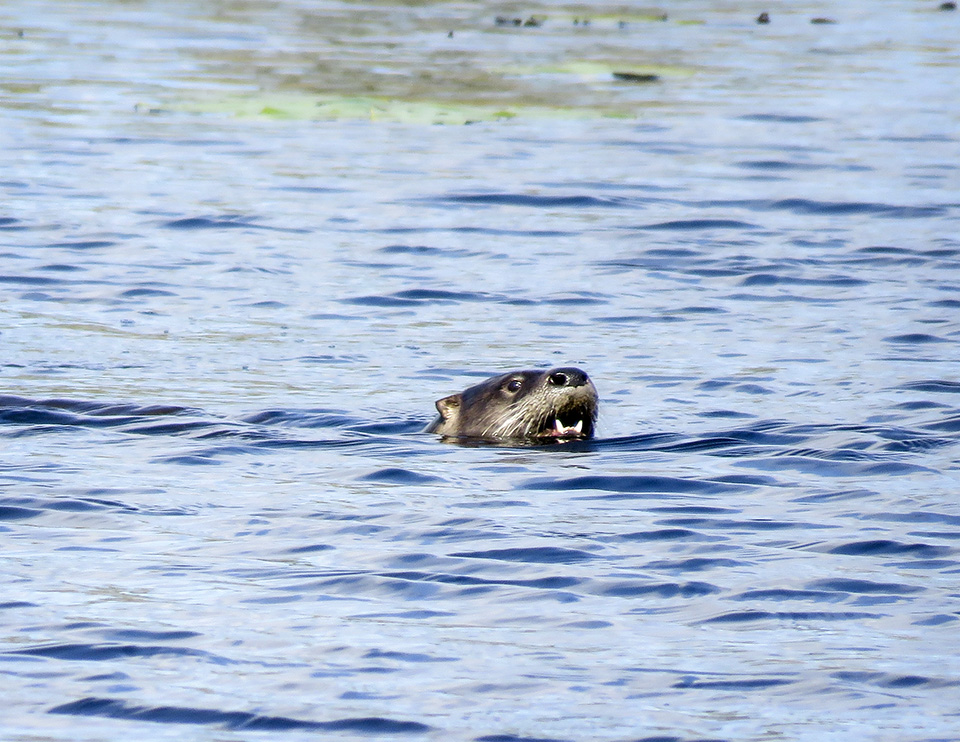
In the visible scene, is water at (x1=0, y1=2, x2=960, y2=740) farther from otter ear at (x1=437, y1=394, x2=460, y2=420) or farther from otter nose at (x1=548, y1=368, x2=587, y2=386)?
otter nose at (x1=548, y1=368, x2=587, y2=386)

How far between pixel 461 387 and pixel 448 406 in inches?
39.9

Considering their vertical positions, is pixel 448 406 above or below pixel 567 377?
below

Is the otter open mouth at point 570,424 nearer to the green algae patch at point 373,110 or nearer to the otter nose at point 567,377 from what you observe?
the otter nose at point 567,377

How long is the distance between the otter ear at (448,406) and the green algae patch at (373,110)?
9.69 meters

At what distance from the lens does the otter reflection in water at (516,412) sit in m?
9.00

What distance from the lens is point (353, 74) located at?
2120cm

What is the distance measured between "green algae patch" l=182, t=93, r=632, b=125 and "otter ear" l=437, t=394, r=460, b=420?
9690 mm

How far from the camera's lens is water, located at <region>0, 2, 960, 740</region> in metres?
5.66

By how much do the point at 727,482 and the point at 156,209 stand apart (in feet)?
26.5

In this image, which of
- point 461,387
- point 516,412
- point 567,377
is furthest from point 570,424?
point 461,387

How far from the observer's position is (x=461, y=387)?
10211mm

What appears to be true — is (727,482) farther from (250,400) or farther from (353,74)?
(353,74)

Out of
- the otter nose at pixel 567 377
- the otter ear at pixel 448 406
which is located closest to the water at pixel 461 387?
the otter ear at pixel 448 406

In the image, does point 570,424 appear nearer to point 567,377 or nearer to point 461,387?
point 567,377
